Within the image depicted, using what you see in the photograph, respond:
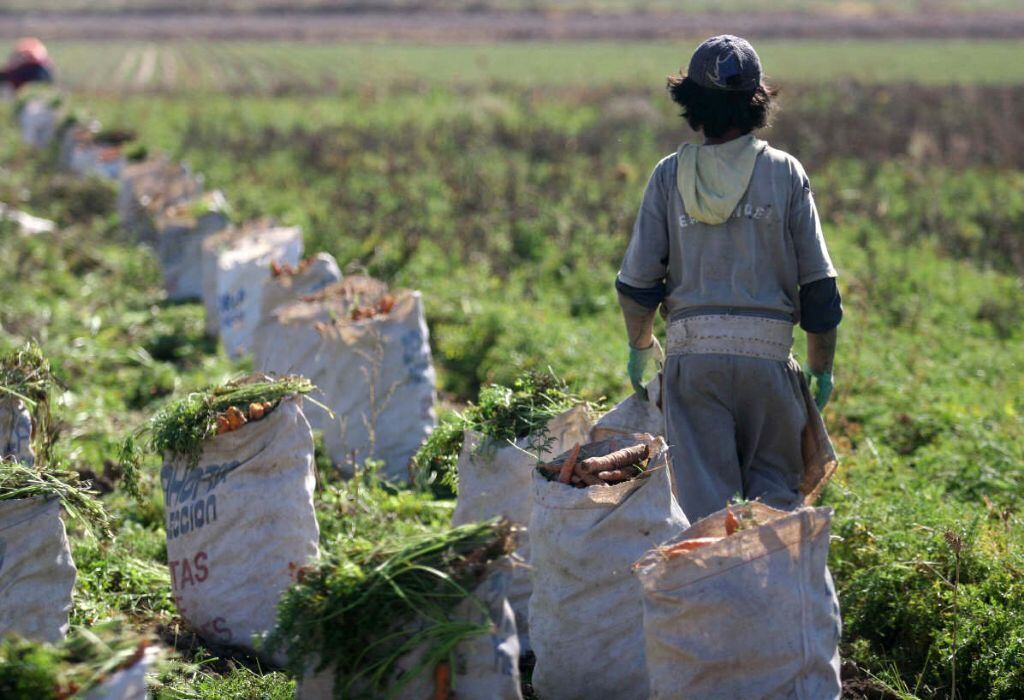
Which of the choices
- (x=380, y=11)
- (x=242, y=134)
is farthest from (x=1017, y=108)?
(x=380, y=11)

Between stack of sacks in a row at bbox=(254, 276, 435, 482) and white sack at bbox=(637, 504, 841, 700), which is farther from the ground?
white sack at bbox=(637, 504, 841, 700)

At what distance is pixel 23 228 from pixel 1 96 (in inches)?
643

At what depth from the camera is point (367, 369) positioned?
18.3 feet

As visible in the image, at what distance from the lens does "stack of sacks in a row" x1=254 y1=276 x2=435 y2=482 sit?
220 inches

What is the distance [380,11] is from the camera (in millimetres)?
57094

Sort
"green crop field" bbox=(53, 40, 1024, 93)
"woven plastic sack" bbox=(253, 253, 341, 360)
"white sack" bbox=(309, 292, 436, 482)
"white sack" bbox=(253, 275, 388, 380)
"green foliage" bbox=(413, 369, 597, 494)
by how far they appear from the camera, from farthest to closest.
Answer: "green crop field" bbox=(53, 40, 1024, 93)
"woven plastic sack" bbox=(253, 253, 341, 360)
"white sack" bbox=(253, 275, 388, 380)
"white sack" bbox=(309, 292, 436, 482)
"green foliage" bbox=(413, 369, 597, 494)

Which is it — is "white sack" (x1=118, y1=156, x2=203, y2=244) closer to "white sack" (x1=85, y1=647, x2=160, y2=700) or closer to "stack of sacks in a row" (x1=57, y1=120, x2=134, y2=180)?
"stack of sacks in a row" (x1=57, y1=120, x2=134, y2=180)

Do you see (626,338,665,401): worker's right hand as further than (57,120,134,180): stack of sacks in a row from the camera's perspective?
No

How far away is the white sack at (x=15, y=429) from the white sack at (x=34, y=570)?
2.17 ft

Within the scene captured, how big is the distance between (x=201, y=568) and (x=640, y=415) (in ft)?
5.43

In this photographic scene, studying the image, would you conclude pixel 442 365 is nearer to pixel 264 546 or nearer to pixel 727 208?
pixel 264 546

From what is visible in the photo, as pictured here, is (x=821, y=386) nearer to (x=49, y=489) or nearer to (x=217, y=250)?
(x=49, y=489)

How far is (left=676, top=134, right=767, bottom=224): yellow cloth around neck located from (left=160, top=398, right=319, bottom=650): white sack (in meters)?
1.56

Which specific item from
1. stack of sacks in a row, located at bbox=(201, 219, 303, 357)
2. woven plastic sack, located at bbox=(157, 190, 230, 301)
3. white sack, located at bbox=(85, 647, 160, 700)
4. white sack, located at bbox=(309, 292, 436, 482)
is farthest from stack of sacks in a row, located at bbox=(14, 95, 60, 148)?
white sack, located at bbox=(85, 647, 160, 700)
